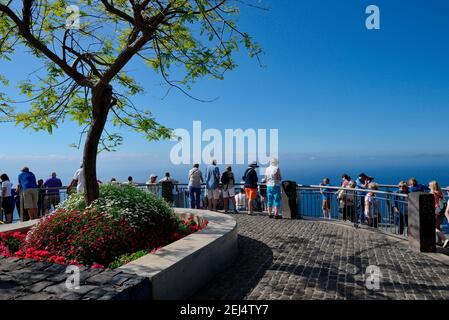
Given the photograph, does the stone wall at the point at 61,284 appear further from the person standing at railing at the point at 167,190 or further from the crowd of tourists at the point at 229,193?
the person standing at railing at the point at 167,190

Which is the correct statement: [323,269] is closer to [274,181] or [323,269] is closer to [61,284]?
[61,284]

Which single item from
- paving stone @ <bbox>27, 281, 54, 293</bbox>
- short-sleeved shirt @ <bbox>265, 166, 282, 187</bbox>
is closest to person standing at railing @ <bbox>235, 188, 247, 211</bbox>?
short-sleeved shirt @ <bbox>265, 166, 282, 187</bbox>

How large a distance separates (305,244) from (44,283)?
5.79 metres

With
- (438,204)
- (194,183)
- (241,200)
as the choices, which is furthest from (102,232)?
(241,200)

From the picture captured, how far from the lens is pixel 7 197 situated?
1227 cm

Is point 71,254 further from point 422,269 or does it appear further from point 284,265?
point 422,269

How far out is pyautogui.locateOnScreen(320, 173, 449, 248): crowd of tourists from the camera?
9.05 metres

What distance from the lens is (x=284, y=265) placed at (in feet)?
20.8

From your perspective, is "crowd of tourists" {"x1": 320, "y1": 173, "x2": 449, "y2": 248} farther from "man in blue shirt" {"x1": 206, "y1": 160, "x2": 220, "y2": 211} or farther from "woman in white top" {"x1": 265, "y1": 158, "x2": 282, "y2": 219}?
"man in blue shirt" {"x1": 206, "y1": 160, "x2": 220, "y2": 211}

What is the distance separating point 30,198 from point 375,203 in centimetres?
1149

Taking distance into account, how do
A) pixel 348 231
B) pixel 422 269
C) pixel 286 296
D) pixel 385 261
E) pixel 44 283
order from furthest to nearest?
pixel 348 231
pixel 385 261
pixel 422 269
pixel 286 296
pixel 44 283

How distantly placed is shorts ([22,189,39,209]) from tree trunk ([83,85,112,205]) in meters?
6.08
